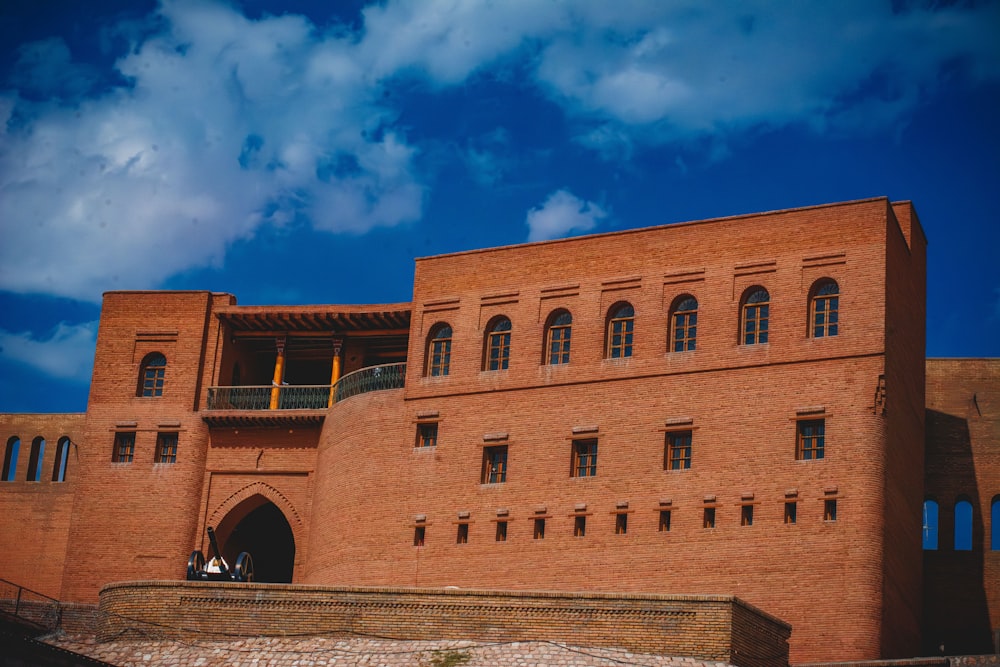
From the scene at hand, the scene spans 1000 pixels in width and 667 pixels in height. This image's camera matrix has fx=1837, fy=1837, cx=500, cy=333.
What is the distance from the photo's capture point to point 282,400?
41.5 meters

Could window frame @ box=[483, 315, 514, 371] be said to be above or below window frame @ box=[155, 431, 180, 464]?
above

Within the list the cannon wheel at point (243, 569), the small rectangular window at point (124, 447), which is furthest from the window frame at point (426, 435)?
the small rectangular window at point (124, 447)

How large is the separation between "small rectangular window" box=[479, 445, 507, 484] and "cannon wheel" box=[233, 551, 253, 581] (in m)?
4.95

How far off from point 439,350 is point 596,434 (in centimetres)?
458

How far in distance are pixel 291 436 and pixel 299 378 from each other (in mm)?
3858

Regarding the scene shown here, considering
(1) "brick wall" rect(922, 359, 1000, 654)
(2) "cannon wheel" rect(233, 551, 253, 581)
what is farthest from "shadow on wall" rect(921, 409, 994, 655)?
(2) "cannon wheel" rect(233, 551, 253, 581)

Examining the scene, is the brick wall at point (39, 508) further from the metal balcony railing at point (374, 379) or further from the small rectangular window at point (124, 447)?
the metal balcony railing at point (374, 379)

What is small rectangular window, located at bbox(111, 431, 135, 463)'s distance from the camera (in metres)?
41.6

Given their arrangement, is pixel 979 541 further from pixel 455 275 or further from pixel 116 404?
pixel 116 404

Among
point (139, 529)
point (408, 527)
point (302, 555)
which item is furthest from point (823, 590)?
point (139, 529)

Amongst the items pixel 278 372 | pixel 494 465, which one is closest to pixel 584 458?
pixel 494 465

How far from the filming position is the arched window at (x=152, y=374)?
4209cm

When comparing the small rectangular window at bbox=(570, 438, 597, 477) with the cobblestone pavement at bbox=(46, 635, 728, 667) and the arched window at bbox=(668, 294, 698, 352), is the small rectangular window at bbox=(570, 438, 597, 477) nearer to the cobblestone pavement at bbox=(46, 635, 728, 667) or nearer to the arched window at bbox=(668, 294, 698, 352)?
the arched window at bbox=(668, 294, 698, 352)

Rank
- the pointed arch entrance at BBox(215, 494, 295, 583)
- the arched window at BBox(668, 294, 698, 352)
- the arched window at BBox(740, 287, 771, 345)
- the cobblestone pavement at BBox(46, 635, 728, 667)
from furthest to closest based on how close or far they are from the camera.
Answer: the pointed arch entrance at BBox(215, 494, 295, 583) < the arched window at BBox(668, 294, 698, 352) < the arched window at BBox(740, 287, 771, 345) < the cobblestone pavement at BBox(46, 635, 728, 667)
